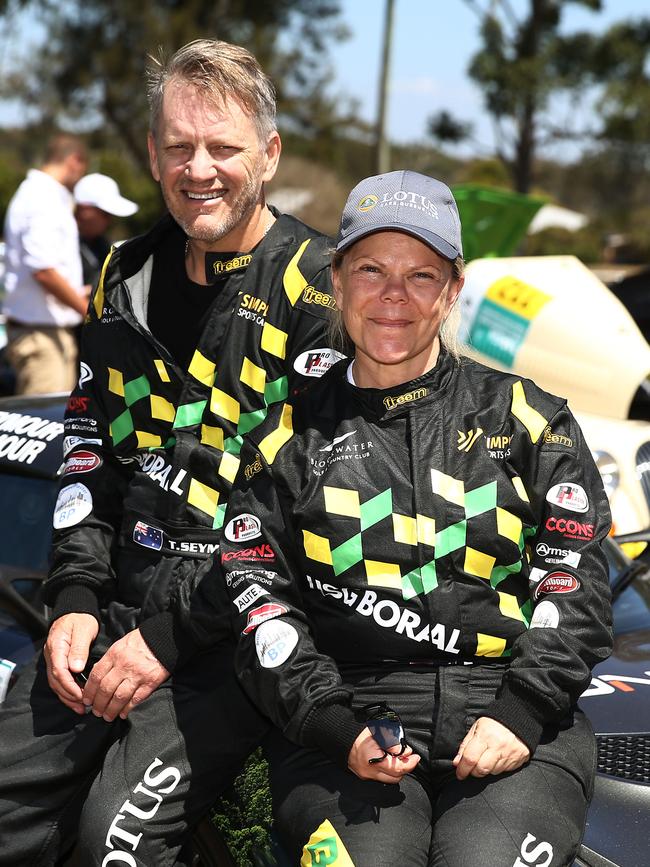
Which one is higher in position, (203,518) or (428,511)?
(428,511)

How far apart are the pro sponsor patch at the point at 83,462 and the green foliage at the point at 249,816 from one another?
89cm

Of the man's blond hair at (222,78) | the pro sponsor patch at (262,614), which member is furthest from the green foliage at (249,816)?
the man's blond hair at (222,78)

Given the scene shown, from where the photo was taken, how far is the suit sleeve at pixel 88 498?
105 inches

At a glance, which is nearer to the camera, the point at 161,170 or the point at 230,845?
the point at 230,845

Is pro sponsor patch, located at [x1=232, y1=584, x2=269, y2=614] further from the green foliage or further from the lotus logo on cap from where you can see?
the lotus logo on cap

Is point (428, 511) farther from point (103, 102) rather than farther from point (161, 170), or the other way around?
point (103, 102)

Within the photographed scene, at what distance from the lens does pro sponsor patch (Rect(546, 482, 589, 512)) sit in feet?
7.03

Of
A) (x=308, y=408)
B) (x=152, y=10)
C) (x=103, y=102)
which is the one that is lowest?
(x=308, y=408)

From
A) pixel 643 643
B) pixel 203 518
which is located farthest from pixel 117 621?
pixel 643 643

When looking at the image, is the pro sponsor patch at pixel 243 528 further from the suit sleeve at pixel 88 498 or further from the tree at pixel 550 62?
the tree at pixel 550 62

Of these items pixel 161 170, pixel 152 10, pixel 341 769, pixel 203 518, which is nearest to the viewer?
pixel 341 769

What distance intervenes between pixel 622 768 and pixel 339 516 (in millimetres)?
771

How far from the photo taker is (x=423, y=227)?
87.3 inches

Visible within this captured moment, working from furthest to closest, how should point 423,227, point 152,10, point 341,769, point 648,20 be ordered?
point 152,10
point 648,20
point 423,227
point 341,769
